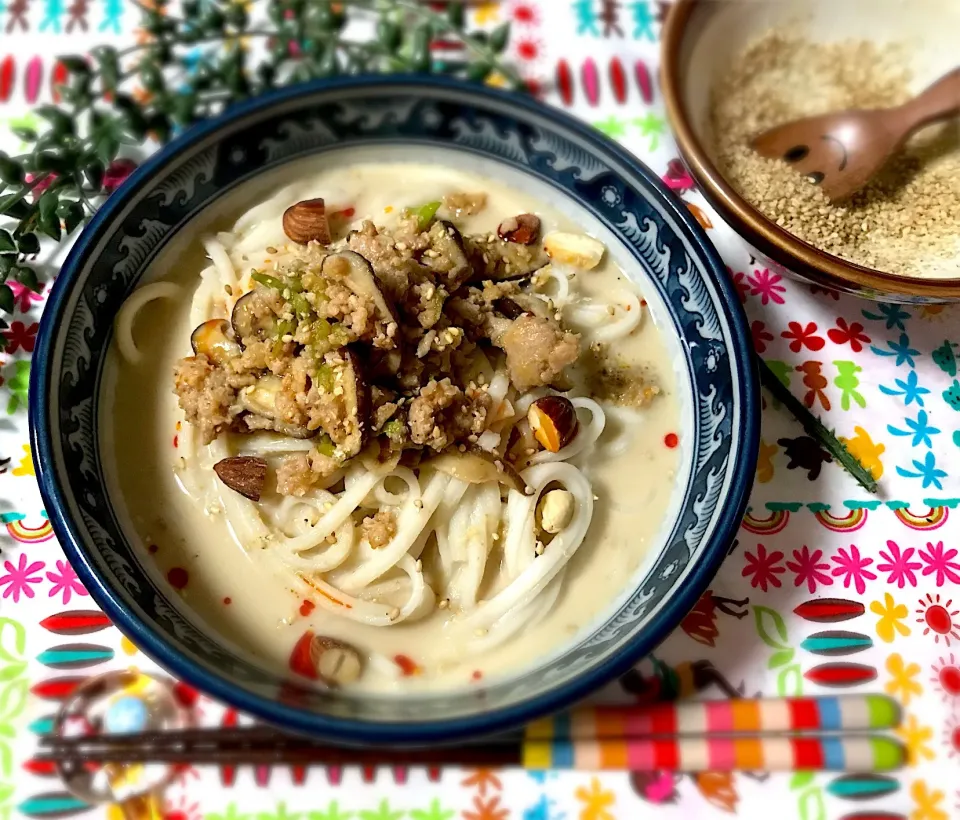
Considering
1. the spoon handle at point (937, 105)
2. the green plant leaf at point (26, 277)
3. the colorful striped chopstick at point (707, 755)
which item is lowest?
the colorful striped chopstick at point (707, 755)

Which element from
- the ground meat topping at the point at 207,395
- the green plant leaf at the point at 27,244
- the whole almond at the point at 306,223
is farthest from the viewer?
the whole almond at the point at 306,223

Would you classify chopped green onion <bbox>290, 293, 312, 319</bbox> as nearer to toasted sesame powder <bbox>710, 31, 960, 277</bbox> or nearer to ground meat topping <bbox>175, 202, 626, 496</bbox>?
ground meat topping <bbox>175, 202, 626, 496</bbox>

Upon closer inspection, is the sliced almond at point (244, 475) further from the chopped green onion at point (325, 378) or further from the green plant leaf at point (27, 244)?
the green plant leaf at point (27, 244)

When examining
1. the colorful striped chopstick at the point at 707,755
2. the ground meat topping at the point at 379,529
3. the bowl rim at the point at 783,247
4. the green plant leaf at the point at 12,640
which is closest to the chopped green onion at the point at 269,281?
the ground meat topping at the point at 379,529

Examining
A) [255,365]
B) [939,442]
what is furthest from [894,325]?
[255,365]

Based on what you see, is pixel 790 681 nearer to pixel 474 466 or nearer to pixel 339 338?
pixel 474 466

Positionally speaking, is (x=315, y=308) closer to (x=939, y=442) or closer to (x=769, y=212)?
(x=769, y=212)

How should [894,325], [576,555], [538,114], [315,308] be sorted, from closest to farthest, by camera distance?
[315,308] → [576,555] → [538,114] → [894,325]
